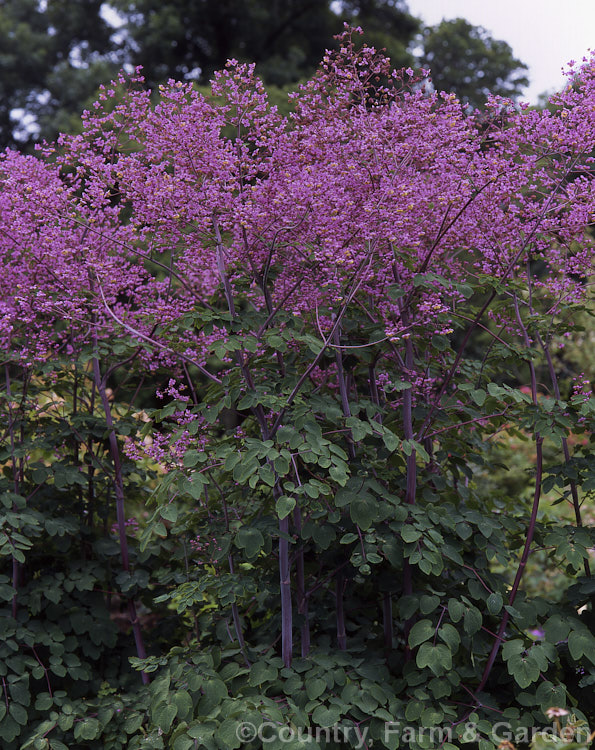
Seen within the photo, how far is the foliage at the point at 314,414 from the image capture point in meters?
2.65

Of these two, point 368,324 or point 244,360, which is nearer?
point 244,360

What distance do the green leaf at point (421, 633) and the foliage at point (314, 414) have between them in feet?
0.04

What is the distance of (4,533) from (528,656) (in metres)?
2.30

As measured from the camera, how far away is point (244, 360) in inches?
114

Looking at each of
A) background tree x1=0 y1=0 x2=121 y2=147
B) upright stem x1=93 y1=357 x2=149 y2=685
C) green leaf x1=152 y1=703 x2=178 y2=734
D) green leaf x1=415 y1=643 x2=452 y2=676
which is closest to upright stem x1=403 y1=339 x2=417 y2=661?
green leaf x1=415 y1=643 x2=452 y2=676

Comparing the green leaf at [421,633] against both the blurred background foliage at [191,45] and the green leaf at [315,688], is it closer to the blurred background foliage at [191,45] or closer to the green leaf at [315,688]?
the green leaf at [315,688]

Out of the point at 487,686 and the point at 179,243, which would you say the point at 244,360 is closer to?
the point at 179,243

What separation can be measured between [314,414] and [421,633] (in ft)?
3.22

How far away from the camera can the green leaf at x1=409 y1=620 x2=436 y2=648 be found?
2.66m

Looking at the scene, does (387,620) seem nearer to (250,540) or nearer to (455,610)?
(455,610)

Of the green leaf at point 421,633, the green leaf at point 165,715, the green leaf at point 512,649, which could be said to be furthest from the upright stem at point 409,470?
the green leaf at point 165,715

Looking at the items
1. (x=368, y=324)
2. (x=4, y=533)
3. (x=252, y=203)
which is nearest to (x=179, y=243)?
(x=252, y=203)

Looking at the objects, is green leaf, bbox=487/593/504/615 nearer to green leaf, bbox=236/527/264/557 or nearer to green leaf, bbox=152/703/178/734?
green leaf, bbox=236/527/264/557

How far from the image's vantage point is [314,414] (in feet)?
9.95
